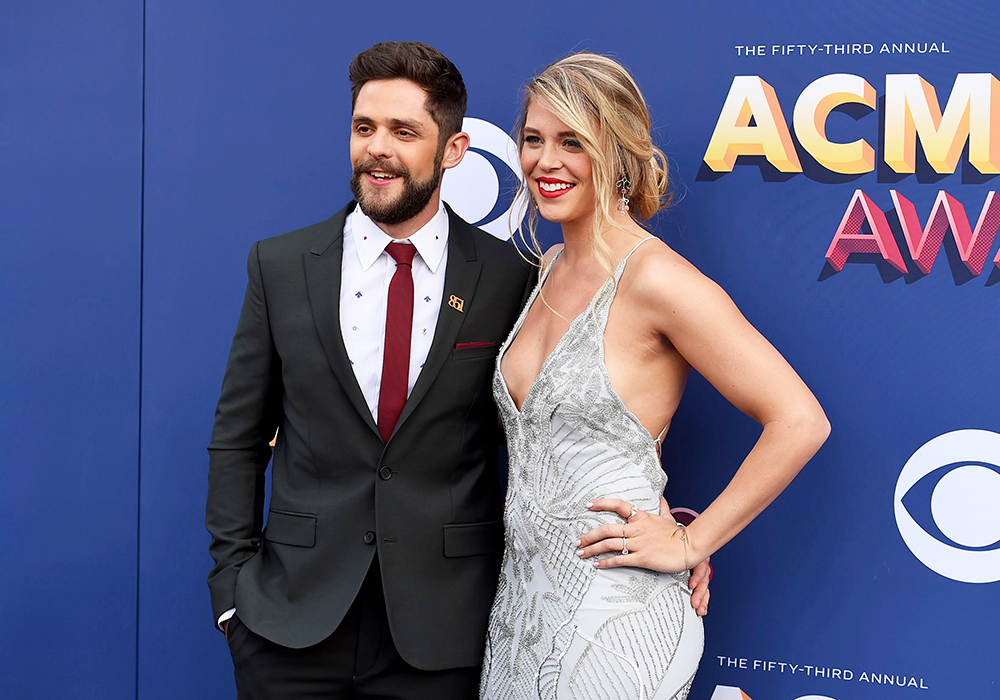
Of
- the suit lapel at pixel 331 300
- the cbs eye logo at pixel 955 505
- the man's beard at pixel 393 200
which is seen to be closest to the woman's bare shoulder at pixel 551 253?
the man's beard at pixel 393 200

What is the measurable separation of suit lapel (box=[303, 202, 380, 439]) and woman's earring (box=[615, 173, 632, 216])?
58 cm

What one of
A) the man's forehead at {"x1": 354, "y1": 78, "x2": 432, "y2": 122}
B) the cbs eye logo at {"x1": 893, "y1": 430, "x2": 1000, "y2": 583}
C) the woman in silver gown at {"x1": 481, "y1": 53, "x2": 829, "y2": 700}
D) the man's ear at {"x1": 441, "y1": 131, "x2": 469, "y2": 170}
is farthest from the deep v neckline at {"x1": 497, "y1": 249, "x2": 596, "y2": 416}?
the cbs eye logo at {"x1": 893, "y1": 430, "x2": 1000, "y2": 583}

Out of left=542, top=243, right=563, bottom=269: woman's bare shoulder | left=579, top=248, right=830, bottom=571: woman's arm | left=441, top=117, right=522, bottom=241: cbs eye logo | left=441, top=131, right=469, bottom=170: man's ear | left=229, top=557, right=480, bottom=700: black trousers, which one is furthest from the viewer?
left=441, top=117, right=522, bottom=241: cbs eye logo

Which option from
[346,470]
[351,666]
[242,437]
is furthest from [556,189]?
[351,666]

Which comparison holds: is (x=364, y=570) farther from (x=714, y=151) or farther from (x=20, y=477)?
(x=20, y=477)

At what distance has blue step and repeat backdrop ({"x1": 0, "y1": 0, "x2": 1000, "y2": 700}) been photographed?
203cm

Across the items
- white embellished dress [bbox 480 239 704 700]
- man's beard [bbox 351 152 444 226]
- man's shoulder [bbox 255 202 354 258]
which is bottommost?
white embellished dress [bbox 480 239 704 700]

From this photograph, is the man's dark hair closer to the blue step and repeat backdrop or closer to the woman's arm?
the blue step and repeat backdrop

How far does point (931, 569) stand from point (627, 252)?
104 cm

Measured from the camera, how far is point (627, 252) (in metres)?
1.75

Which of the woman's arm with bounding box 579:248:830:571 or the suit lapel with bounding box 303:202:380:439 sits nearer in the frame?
the woman's arm with bounding box 579:248:830:571

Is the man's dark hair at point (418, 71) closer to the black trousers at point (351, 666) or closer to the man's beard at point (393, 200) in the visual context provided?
the man's beard at point (393, 200)

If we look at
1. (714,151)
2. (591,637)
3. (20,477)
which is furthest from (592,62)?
(20,477)

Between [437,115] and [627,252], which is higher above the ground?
[437,115]
